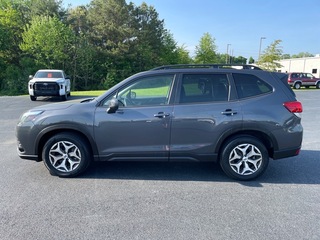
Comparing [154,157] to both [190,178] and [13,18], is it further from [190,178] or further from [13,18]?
[13,18]

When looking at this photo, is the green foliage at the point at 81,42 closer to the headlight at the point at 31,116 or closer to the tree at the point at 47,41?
the tree at the point at 47,41

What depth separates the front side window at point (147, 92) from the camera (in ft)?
13.1

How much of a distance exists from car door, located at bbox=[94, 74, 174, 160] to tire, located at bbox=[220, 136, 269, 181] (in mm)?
1016

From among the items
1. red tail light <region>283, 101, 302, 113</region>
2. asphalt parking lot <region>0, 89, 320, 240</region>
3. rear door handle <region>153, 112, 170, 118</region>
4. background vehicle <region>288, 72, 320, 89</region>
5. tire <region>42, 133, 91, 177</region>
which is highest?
background vehicle <region>288, 72, 320, 89</region>

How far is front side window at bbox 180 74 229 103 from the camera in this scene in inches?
156

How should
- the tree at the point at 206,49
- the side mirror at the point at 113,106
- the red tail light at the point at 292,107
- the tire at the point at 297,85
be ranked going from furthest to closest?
the tree at the point at 206,49 < the tire at the point at 297,85 < the red tail light at the point at 292,107 < the side mirror at the point at 113,106

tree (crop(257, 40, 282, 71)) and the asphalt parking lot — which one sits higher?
tree (crop(257, 40, 282, 71))

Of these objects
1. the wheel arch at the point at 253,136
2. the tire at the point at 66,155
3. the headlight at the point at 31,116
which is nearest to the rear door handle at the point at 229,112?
the wheel arch at the point at 253,136

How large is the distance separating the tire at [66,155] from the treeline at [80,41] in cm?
2960

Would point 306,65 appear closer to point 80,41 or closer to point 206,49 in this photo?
point 206,49

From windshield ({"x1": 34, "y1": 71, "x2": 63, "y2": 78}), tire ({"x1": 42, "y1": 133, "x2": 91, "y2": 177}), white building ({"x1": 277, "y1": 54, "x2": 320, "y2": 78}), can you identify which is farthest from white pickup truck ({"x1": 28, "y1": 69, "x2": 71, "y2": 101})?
white building ({"x1": 277, "y1": 54, "x2": 320, "y2": 78})

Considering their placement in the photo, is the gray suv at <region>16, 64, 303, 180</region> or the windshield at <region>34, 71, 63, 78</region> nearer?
the gray suv at <region>16, 64, 303, 180</region>

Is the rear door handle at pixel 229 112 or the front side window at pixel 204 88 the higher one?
the front side window at pixel 204 88

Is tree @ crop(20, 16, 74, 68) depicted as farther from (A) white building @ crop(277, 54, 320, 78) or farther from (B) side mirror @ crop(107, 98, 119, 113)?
(A) white building @ crop(277, 54, 320, 78)
